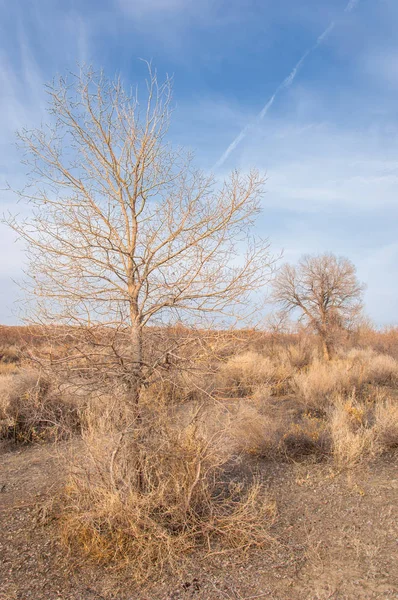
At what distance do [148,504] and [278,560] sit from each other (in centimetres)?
123

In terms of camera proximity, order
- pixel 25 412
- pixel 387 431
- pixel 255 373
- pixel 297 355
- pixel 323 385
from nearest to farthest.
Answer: pixel 387 431 → pixel 25 412 → pixel 323 385 → pixel 255 373 → pixel 297 355

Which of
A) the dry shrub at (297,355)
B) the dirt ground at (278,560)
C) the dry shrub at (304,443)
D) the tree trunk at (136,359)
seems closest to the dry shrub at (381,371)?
the dry shrub at (297,355)

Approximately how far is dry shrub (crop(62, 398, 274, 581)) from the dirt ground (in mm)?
176

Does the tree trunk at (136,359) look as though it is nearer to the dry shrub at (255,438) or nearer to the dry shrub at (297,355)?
the dry shrub at (255,438)

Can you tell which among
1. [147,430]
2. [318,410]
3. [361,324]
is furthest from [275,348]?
[147,430]

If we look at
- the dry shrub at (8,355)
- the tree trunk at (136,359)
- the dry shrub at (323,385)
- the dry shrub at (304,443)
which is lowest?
the dry shrub at (304,443)

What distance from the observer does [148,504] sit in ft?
13.2

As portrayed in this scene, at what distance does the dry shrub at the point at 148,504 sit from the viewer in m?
3.91

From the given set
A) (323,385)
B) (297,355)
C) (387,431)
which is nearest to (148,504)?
(387,431)

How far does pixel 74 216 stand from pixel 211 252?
139 cm

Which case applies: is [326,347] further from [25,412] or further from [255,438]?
[25,412]

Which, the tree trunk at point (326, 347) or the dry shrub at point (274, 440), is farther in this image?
the tree trunk at point (326, 347)

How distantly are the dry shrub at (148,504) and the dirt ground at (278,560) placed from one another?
176 millimetres

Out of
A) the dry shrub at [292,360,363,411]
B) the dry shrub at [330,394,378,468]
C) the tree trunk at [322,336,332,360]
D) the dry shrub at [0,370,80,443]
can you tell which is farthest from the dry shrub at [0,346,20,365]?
the dry shrub at [330,394,378,468]
